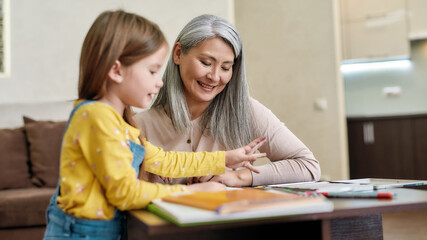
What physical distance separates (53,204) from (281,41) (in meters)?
4.48

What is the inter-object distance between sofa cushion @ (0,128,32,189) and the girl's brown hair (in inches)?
81.8

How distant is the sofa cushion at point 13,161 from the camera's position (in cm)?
287

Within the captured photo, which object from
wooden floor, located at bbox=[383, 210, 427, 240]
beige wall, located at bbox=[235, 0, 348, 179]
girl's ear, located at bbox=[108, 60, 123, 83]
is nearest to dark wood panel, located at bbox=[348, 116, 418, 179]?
beige wall, located at bbox=[235, 0, 348, 179]

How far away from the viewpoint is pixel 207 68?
162 cm

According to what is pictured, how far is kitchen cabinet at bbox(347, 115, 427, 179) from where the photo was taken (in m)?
4.87

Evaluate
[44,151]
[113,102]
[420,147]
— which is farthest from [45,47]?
[420,147]

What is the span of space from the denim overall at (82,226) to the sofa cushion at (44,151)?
2.01 m

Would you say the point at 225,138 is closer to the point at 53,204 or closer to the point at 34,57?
the point at 53,204

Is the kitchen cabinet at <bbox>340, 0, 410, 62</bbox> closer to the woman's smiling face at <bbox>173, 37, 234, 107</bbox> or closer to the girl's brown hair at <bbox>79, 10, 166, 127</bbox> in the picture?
the woman's smiling face at <bbox>173, 37, 234, 107</bbox>

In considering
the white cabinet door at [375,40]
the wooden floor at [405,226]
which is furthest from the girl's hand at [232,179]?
the white cabinet door at [375,40]

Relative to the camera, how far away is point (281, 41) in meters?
5.23

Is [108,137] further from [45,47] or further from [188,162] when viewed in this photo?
[45,47]

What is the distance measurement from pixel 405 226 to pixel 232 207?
3340 mm

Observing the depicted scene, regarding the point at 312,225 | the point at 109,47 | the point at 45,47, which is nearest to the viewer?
the point at 312,225
